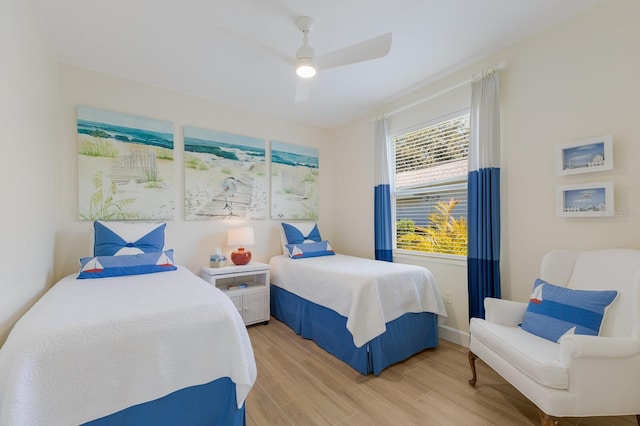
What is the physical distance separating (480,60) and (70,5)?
3.21 m

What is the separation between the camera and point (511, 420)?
1604 mm

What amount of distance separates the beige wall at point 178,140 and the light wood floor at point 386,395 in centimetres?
149

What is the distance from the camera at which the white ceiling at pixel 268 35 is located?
1.86 meters

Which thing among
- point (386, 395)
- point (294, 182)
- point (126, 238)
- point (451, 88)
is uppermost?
point (451, 88)

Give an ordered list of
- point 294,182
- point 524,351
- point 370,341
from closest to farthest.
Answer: point 524,351
point 370,341
point 294,182

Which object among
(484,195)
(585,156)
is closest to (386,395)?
(484,195)

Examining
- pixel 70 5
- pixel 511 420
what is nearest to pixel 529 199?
pixel 511 420

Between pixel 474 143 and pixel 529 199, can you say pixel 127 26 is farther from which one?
pixel 529 199

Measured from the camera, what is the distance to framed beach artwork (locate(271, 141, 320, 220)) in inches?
147

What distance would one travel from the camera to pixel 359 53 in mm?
1877

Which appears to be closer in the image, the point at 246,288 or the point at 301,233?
the point at 246,288

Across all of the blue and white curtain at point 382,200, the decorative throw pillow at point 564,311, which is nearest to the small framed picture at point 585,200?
the decorative throw pillow at point 564,311

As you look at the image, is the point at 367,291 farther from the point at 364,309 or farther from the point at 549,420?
the point at 549,420

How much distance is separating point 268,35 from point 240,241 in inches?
80.8
